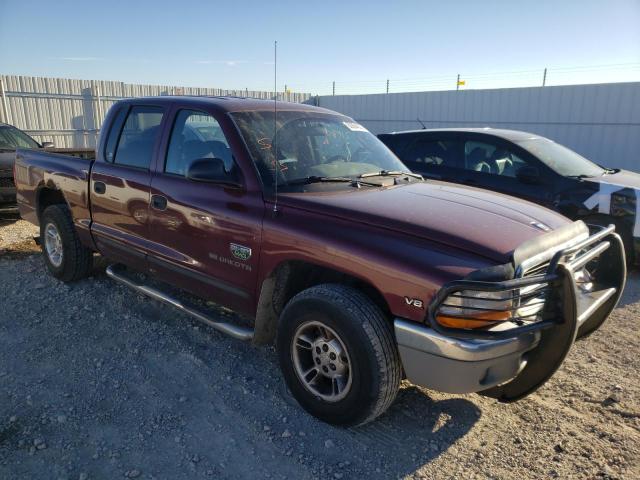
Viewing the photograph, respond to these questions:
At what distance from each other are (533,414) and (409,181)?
185 cm

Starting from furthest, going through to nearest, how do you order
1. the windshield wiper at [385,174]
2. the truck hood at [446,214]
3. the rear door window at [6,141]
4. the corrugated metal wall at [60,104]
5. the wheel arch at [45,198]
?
the corrugated metal wall at [60,104]
the rear door window at [6,141]
the wheel arch at [45,198]
the windshield wiper at [385,174]
the truck hood at [446,214]

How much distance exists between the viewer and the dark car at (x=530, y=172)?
583 cm

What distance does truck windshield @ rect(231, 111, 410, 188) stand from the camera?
344 cm

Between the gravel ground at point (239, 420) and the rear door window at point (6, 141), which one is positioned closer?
the gravel ground at point (239, 420)

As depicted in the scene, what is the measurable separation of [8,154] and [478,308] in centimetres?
826

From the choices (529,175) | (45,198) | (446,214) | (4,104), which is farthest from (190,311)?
(4,104)

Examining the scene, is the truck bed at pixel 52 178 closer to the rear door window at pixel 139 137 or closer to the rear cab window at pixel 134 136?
the rear cab window at pixel 134 136

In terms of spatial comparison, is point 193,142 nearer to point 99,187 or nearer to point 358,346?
point 99,187

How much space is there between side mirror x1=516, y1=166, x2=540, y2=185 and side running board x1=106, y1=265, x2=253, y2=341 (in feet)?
13.6

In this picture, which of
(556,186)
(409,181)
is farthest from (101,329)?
(556,186)

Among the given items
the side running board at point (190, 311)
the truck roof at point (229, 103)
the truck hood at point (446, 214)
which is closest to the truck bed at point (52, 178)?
the side running board at point (190, 311)

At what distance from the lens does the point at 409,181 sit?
3.87m

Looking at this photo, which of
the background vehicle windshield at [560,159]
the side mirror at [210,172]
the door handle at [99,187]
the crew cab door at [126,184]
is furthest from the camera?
the background vehicle windshield at [560,159]

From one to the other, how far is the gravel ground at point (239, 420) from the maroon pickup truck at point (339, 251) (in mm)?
291
